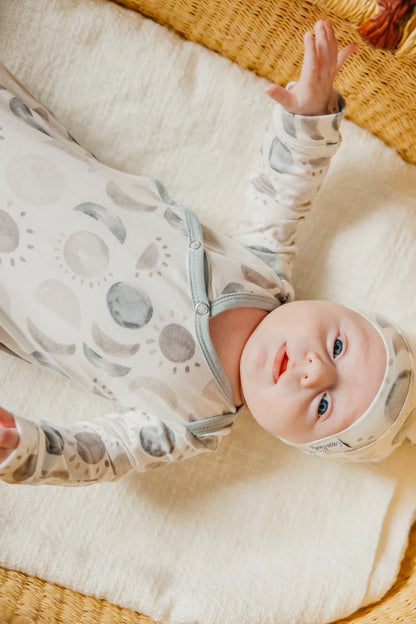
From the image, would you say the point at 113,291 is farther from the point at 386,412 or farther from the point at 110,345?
the point at 386,412

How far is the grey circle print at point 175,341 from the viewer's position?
1.01m

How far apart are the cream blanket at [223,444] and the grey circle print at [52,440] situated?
212 mm

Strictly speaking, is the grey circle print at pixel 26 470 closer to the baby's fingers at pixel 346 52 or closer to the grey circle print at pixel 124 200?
the grey circle print at pixel 124 200

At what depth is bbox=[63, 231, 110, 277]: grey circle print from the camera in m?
0.99

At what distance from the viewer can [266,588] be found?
1.16 meters

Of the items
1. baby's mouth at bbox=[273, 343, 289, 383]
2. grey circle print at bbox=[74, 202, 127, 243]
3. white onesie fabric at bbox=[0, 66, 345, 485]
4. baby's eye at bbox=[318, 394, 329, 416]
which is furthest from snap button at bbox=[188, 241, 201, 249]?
baby's eye at bbox=[318, 394, 329, 416]

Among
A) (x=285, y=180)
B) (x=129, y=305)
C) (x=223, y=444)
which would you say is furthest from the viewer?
(x=223, y=444)

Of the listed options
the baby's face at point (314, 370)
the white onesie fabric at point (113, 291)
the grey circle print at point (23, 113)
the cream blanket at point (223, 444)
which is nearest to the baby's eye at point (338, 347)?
the baby's face at point (314, 370)

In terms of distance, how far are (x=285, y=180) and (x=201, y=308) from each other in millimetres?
294

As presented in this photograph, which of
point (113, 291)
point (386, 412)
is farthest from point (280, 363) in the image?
point (113, 291)

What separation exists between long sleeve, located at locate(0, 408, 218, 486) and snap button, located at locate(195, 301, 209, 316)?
0.70 ft

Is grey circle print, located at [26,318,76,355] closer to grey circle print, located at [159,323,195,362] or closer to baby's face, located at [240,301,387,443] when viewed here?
grey circle print, located at [159,323,195,362]

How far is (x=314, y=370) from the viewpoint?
0.91 m

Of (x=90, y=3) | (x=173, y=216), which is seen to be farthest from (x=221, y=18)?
(x=173, y=216)
